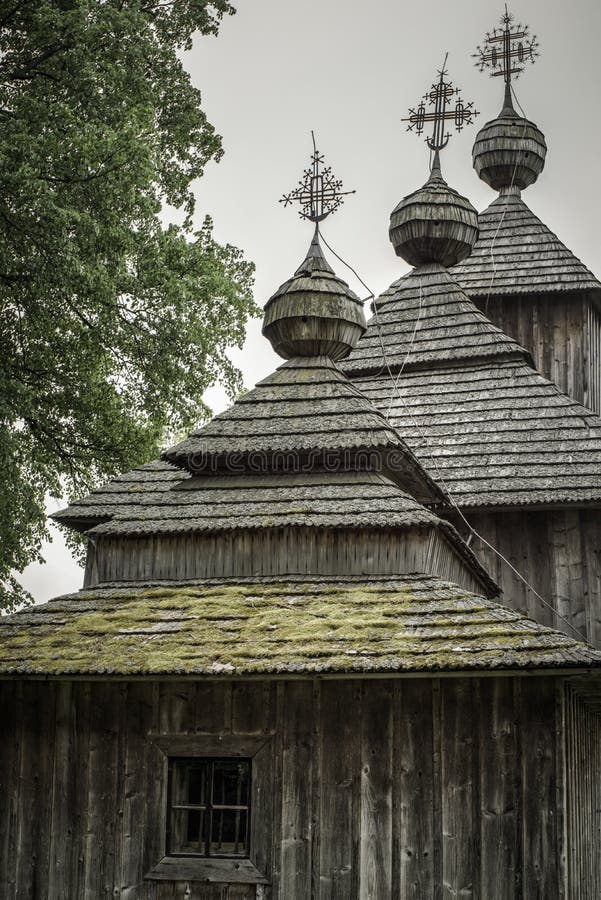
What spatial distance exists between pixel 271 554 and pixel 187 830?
249cm

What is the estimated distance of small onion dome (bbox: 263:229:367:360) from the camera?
43.2ft

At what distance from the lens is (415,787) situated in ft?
31.2

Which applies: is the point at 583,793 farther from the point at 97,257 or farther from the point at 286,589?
the point at 97,257

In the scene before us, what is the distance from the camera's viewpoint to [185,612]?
1026 centimetres

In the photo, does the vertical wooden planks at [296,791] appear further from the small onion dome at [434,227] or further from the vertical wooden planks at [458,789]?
the small onion dome at [434,227]

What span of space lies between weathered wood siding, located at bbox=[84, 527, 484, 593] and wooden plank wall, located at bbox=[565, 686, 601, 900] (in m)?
1.77

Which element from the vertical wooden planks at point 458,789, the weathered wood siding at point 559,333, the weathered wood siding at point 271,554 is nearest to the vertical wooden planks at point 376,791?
the vertical wooden planks at point 458,789

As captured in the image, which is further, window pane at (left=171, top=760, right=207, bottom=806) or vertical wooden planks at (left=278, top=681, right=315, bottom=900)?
window pane at (left=171, top=760, right=207, bottom=806)

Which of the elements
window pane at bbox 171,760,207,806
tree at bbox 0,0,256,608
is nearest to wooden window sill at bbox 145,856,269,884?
window pane at bbox 171,760,207,806

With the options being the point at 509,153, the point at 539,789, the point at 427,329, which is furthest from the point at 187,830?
the point at 509,153

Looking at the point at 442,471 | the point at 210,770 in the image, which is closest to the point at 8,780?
the point at 210,770

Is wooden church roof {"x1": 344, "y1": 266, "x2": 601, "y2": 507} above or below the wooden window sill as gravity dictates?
above

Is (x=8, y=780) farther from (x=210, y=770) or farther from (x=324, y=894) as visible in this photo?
(x=324, y=894)

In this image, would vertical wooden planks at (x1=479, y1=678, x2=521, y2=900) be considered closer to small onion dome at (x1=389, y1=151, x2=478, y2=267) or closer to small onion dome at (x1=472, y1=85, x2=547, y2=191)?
small onion dome at (x1=389, y1=151, x2=478, y2=267)
